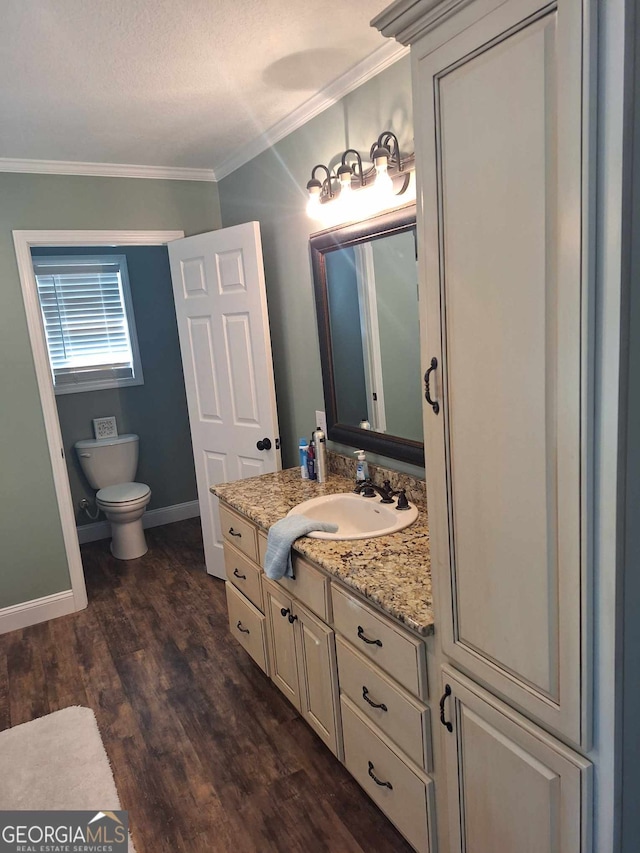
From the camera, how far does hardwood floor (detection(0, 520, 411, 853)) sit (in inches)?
72.9

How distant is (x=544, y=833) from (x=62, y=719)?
81.1 inches

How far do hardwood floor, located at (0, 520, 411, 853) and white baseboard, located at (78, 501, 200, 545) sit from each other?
0.81 m

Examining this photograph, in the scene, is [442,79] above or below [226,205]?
below

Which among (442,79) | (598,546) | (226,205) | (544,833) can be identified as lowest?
(544,833)

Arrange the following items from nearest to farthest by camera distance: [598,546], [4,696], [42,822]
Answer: [598,546] < [42,822] < [4,696]

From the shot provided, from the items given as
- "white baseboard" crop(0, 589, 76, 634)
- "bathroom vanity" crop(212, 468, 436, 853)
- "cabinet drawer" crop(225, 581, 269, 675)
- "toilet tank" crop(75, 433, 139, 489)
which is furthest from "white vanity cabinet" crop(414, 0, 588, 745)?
"toilet tank" crop(75, 433, 139, 489)

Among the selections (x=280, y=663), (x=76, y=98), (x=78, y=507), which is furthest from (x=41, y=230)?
(x=280, y=663)

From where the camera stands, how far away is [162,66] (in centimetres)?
205

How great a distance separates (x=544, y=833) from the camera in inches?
45.9

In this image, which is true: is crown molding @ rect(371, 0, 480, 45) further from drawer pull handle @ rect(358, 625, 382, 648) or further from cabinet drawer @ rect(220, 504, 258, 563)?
cabinet drawer @ rect(220, 504, 258, 563)

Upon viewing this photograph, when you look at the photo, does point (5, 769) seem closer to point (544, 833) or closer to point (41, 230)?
point (544, 833)

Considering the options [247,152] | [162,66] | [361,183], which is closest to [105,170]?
[247,152]

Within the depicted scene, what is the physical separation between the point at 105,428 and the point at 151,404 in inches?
16.0

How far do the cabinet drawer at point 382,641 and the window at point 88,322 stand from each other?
10.8 feet
